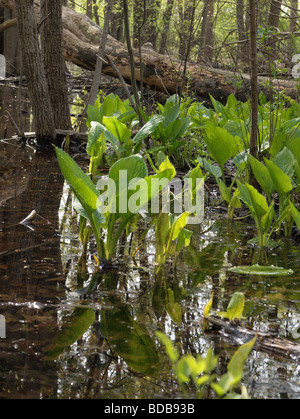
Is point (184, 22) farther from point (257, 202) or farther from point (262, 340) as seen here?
point (262, 340)

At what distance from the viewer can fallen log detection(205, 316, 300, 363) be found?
1605 mm

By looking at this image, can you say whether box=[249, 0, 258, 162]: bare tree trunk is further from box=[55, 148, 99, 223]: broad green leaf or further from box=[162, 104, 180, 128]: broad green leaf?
box=[55, 148, 99, 223]: broad green leaf

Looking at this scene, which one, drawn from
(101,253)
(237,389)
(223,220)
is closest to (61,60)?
(223,220)

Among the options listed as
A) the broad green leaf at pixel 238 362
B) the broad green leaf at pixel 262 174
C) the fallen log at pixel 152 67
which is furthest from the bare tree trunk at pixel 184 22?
the broad green leaf at pixel 238 362

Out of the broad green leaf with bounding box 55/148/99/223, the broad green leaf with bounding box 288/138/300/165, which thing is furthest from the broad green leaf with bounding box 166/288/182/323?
the broad green leaf with bounding box 288/138/300/165

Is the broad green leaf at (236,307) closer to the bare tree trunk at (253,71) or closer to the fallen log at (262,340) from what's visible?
the fallen log at (262,340)

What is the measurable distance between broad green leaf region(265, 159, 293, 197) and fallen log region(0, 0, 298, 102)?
384cm

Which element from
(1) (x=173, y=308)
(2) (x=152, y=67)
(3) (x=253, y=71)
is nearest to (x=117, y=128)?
(3) (x=253, y=71)

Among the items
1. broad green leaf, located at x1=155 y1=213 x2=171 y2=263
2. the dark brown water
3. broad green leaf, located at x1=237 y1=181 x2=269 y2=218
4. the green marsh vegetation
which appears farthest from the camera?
broad green leaf, located at x1=237 y1=181 x2=269 y2=218

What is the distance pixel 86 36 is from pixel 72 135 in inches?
162

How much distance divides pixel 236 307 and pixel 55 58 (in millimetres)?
4501

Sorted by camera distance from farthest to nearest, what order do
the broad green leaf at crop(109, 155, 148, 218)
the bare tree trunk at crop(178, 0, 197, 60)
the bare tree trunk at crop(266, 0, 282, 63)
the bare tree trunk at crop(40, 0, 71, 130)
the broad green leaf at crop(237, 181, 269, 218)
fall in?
the bare tree trunk at crop(178, 0, 197, 60) → the bare tree trunk at crop(40, 0, 71, 130) → the bare tree trunk at crop(266, 0, 282, 63) → the broad green leaf at crop(237, 181, 269, 218) → the broad green leaf at crop(109, 155, 148, 218)

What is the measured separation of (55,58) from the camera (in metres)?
5.54

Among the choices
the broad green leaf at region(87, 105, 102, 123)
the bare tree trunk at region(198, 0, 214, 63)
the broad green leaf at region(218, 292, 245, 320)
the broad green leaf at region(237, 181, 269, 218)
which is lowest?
the broad green leaf at region(218, 292, 245, 320)
